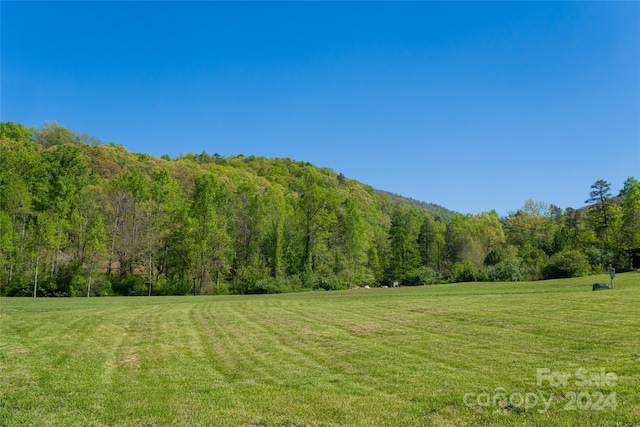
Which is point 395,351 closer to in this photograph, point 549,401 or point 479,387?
point 479,387

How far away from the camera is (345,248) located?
6197 cm

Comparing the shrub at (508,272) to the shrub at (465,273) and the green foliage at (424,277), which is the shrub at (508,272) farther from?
the green foliage at (424,277)

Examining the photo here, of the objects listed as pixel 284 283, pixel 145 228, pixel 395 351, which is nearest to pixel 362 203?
pixel 284 283

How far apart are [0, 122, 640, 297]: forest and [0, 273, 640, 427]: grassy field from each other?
113ft

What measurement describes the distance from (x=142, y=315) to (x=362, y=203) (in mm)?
64877

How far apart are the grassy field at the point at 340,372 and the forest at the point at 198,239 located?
34408mm

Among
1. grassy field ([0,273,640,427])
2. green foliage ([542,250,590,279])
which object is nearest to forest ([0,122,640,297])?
green foliage ([542,250,590,279])

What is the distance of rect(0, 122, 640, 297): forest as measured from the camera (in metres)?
47.0

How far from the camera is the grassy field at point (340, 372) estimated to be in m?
7.02

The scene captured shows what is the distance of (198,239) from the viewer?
5384cm

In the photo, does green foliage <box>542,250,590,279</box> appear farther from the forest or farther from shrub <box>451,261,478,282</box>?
shrub <box>451,261,478,282</box>

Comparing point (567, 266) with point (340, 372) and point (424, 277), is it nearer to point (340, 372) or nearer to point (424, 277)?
point (424, 277)

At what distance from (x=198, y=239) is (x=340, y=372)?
46.9 metres

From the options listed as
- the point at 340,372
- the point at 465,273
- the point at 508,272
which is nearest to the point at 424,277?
the point at 465,273
